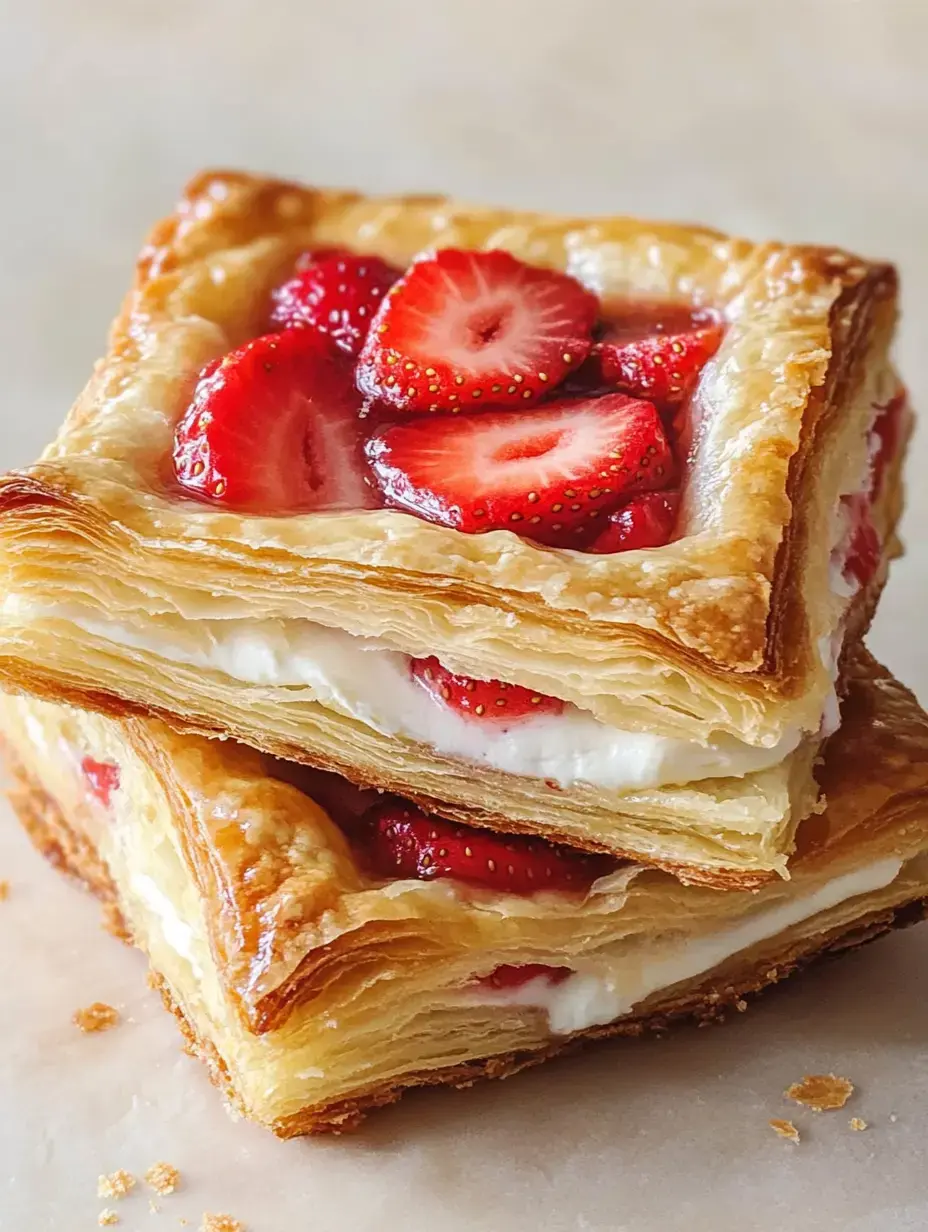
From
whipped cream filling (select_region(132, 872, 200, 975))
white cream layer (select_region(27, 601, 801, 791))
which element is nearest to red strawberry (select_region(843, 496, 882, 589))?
white cream layer (select_region(27, 601, 801, 791))

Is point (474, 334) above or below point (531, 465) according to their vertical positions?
above

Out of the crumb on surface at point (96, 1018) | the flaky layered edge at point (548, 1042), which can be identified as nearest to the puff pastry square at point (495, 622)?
the flaky layered edge at point (548, 1042)

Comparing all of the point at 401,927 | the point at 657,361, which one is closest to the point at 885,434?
the point at 657,361

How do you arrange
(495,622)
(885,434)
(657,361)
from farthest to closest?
(885,434)
(657,361)
(495,622)

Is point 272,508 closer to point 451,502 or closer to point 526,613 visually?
point 451,502

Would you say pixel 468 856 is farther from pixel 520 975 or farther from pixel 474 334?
pixel 474 334

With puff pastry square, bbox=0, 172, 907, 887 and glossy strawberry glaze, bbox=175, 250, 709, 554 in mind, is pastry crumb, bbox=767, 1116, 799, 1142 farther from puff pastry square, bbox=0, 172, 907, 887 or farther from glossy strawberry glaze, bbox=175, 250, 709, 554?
glossy strawberry glaze, bbox=175, 250, 709, 554
